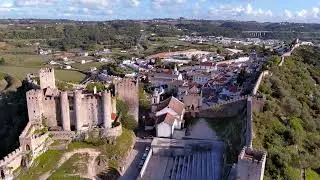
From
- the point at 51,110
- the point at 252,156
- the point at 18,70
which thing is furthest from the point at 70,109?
the point at 18,70

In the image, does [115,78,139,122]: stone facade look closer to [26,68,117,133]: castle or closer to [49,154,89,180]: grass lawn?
[26,68,117,133]: castle

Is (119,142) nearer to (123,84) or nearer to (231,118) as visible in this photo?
(123,84)

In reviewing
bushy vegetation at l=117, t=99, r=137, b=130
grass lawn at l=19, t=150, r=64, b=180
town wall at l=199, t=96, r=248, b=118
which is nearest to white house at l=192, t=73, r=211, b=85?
town wall at l=199, t=96, r=248, b=118

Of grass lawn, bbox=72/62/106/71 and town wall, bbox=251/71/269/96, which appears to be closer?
town wall, bbox=251/71/269/96

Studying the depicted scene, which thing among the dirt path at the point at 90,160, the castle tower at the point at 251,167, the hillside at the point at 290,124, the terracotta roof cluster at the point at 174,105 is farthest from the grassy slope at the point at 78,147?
the castle tower at the point at 251,167

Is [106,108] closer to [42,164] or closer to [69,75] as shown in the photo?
[42,164]

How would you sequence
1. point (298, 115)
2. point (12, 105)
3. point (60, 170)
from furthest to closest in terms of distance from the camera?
point (12, 105), point (298, 115), point (60, 170)

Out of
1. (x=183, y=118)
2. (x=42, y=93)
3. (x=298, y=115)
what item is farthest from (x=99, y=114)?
(x=298, y=115)
